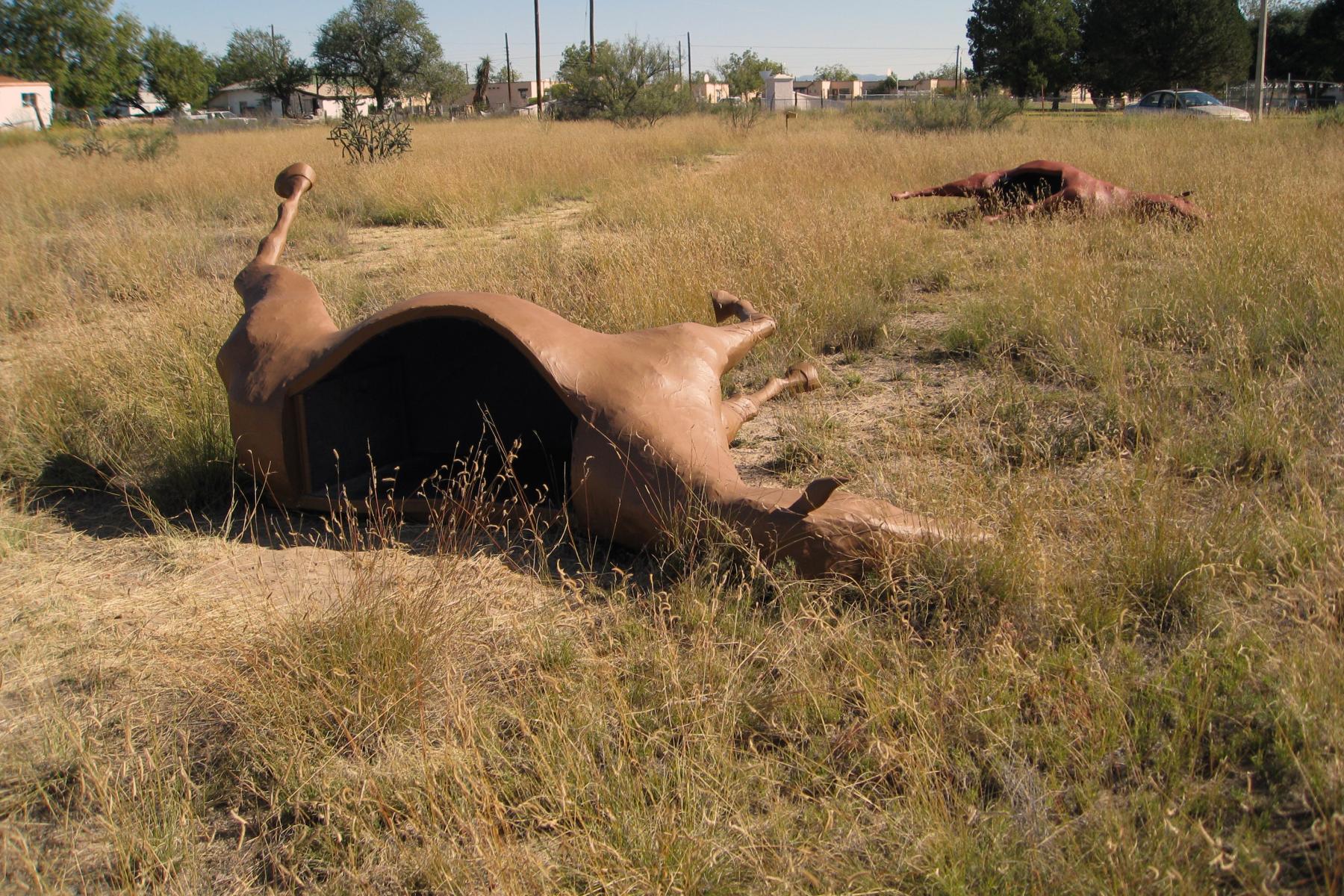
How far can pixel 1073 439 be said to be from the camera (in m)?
3.99

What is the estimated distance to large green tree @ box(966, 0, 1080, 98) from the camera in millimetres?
44125

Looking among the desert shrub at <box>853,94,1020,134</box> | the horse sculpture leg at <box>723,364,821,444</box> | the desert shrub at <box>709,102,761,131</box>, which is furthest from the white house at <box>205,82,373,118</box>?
the horse sculpture leg at <box>723,364,821,444</box>

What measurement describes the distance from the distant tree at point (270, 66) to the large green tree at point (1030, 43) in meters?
44.3

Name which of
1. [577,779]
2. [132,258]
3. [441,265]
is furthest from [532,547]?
[132,258]

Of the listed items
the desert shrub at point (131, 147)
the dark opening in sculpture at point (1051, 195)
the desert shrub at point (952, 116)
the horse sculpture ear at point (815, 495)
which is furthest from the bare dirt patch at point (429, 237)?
the desert shrub at point (952, 116)

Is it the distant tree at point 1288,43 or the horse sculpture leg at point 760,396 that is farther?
the distant tree at point 1288,43

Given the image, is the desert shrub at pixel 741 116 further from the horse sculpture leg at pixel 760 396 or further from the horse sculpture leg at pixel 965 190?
the horse sculpture leg at pixel 760 396

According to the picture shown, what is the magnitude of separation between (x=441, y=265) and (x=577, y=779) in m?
5.69

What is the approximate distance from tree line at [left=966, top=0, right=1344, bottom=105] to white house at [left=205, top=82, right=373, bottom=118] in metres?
45.7

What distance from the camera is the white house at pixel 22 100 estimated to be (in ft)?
147

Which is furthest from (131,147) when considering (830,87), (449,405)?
(830,87)

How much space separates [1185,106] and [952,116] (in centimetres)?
942

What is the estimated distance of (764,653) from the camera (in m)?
2.56

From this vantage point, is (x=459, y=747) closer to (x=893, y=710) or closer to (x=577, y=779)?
(x=577, y=779)
